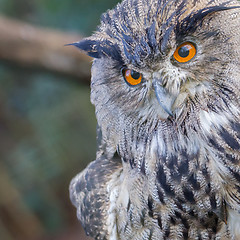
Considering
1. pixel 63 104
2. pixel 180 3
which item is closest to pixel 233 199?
pixel 180 3

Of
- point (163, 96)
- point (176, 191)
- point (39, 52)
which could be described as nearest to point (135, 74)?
point (163, 96)

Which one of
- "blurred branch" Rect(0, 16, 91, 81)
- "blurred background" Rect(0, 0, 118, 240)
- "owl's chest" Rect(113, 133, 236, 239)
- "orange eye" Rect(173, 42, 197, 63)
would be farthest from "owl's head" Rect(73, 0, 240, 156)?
"blurred background" Rect(0, 0, 118, 240)

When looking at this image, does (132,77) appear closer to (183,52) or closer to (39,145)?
(183,52)

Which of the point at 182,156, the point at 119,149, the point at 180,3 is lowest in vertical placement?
the point at 182,156

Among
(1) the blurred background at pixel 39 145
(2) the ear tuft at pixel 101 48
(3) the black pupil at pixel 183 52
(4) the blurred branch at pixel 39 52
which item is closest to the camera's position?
(3) the black pupil at pixel 183 52

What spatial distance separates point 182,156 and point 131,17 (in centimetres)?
50

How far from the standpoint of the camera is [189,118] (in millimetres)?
1393

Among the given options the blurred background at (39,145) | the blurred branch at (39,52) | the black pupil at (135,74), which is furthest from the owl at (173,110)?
the blurred background at (39,145)

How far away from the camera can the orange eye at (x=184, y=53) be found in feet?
4.24

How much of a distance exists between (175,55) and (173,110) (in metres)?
0.18

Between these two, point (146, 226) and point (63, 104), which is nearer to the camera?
point (146, 226)

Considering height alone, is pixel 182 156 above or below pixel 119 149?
below

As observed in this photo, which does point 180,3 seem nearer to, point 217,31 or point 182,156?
point 217,31

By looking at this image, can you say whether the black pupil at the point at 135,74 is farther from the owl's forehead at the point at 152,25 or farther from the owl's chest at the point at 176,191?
the owl's chest at the point at 176,191
